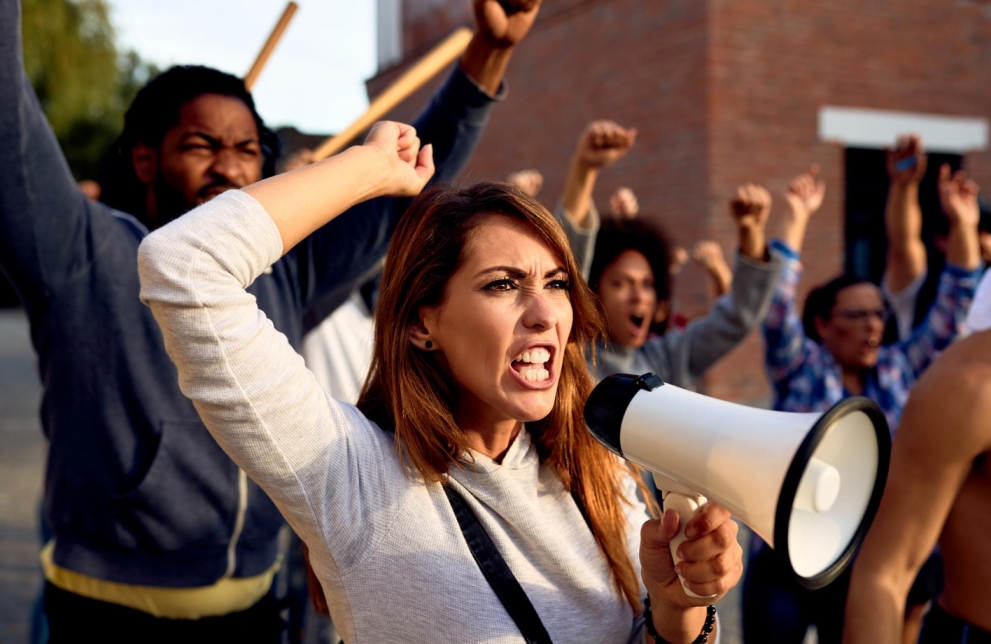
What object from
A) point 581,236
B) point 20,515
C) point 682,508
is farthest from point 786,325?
point 20,515

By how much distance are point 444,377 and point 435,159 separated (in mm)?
811

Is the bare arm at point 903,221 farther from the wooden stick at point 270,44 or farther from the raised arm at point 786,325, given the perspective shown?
the wooden stick at point 270,44

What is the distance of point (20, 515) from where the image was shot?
6008mm

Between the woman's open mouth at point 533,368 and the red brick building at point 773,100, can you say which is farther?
the red brick building at point 773,100

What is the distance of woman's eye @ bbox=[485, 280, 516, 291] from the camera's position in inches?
59.6

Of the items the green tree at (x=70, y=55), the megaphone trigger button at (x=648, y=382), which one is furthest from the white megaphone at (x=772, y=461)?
the green tree at (x=70, y=55)

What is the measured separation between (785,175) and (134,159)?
26.5 ft

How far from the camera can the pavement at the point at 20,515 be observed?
423 centimetres

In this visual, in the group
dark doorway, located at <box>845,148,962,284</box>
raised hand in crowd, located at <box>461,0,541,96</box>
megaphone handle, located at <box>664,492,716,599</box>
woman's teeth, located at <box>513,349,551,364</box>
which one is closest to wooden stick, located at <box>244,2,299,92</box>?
raised hand in crowd, located at <box>461,0,541,96</box>

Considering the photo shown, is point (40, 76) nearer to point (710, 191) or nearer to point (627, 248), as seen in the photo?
point (710, 191)

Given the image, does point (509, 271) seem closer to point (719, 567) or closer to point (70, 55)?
point (719, 567)

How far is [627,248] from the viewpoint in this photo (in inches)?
129

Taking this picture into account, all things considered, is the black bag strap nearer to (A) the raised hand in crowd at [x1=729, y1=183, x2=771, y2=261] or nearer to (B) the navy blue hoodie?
(B) the navy blue hoodie

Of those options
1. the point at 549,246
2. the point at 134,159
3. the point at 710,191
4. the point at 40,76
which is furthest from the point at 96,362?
the point at 40,76
